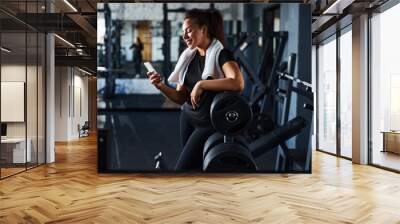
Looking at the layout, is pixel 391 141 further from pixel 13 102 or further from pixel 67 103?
pixel 67 103

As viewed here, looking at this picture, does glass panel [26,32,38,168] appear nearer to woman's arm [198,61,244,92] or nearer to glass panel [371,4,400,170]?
woman's arm [198,61,244,92]

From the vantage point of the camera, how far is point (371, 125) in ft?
25.5

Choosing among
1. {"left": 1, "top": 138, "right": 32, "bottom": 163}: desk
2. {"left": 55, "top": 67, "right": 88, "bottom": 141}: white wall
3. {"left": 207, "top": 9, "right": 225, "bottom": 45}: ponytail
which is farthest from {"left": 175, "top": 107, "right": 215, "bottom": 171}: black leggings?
{"left": 55, "top": 67, "right": 88, "bottom": 141}: white wall

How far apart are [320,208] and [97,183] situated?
3.15m

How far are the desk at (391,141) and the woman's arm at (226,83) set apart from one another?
9.38ft

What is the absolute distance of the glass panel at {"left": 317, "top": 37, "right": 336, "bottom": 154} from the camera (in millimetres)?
9719

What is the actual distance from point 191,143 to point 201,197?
4.36 feet

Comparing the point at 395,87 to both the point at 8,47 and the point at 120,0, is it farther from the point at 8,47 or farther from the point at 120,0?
the point at 8,47

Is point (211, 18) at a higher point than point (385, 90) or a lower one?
higher

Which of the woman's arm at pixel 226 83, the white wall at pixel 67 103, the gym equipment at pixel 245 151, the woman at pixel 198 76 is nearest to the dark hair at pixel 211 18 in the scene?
the woman at pixel 198 76

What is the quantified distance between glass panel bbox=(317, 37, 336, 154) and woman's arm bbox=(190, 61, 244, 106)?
4493 millimetres

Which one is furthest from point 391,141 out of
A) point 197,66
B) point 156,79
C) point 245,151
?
point 156,79

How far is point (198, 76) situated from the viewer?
5988mm

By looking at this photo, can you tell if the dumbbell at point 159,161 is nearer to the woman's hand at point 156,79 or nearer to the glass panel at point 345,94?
the woman's hand at point 156,79
